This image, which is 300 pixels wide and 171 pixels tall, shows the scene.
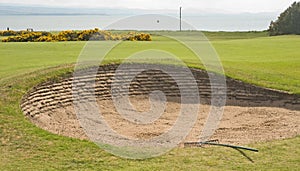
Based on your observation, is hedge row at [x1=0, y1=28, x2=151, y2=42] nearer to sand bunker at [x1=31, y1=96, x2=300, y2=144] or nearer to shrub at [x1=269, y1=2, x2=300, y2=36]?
sand bunker at [x1=31, y1=96, x2=300, y2=144]

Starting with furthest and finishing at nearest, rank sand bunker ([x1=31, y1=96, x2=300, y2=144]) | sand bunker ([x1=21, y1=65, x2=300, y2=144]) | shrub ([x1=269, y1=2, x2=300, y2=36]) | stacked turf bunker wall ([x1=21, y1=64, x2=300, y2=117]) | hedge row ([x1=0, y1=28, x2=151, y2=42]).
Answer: shrub ([x1=269, y1=2, x2=300, y2=36]) < hedge row ([x1=0, y1=28, x2=151, y2=42]) < stacked turf bunker wall ([x1=21, y1=64, x2=300, y2=117]) < sand bunker ([x1=21, y1=65, x2=300, y2=144]) < sand bunker ([x1=31, y1=96, x2=300, y2=144])

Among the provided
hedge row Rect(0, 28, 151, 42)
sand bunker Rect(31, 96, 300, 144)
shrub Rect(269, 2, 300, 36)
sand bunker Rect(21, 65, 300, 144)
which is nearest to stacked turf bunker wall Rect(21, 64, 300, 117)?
sand bunker Rect(21, 65, 300, 144)

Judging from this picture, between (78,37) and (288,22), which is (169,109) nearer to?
(78,37)

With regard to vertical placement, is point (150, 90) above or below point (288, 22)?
below

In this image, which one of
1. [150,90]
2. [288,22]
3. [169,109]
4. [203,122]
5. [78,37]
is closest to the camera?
[203,122]

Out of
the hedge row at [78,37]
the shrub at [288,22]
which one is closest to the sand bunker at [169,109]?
the hedge row at [78,37]

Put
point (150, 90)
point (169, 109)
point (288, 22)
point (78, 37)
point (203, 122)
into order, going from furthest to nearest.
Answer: point (288, 22), point (78, 37), point (150, 90), point (169, 109), point (203, 122)

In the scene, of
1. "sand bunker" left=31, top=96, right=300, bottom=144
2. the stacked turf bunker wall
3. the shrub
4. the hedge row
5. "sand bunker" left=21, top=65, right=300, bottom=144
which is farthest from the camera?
the shrub

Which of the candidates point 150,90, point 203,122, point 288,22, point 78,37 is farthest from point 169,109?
point 288,22

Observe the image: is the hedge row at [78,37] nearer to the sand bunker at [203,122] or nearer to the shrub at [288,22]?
the sand bunker at [203,122]

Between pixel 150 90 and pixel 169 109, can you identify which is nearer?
pixel 169 109

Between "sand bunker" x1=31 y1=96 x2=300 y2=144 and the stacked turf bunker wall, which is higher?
the stacked turf bunker wall

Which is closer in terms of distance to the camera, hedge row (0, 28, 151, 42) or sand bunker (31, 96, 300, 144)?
sand bunker (31, 96, 300, 144)

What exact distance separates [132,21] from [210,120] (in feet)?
14.3
